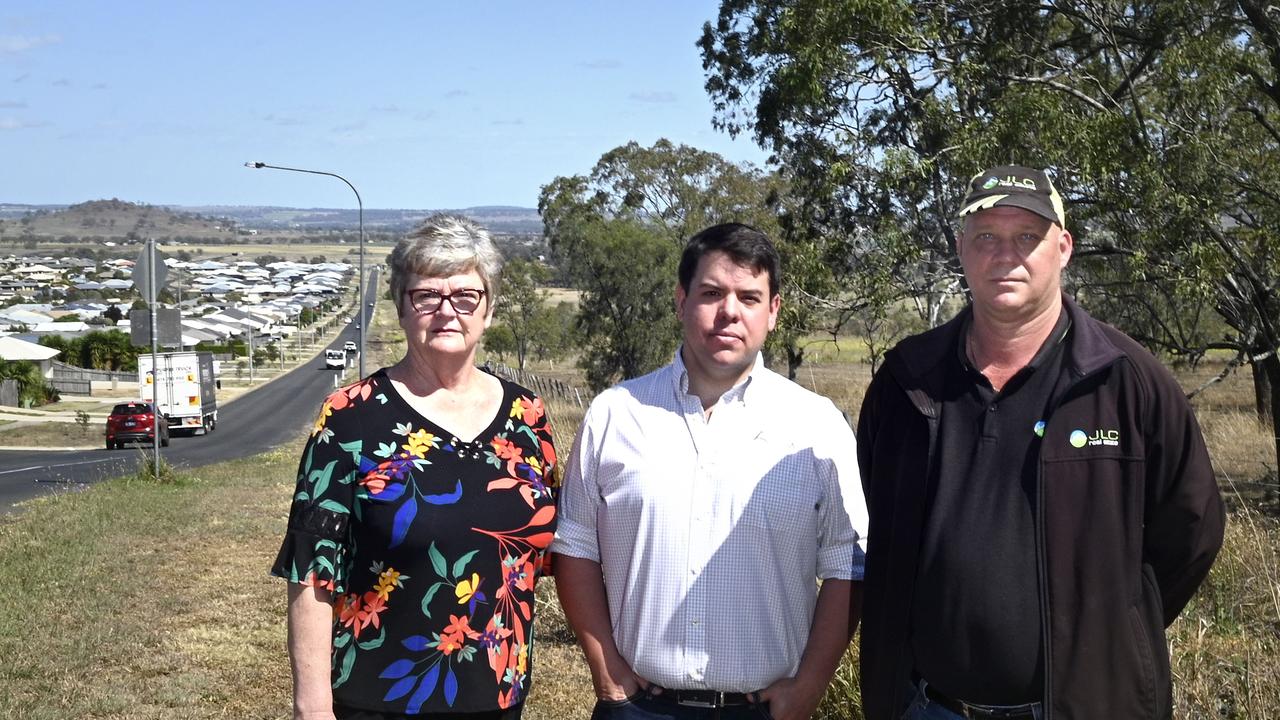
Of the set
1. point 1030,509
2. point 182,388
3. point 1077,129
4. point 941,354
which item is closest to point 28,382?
point 182,388

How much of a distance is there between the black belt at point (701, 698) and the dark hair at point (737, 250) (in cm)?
106

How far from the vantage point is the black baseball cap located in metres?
3.13

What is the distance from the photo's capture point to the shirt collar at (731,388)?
3453mm

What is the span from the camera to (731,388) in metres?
3.47

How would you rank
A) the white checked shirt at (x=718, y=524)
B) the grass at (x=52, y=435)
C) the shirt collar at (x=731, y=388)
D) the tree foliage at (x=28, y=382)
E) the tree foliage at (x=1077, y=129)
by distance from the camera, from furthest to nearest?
the tree foliage at (x=28, y=382) → the grass at (x=52, y=435) → the tree foliage at (x=1077, y=129) → the shirt collar at (x=731, y=388) → the white checked shirt at (x=718, y=524)

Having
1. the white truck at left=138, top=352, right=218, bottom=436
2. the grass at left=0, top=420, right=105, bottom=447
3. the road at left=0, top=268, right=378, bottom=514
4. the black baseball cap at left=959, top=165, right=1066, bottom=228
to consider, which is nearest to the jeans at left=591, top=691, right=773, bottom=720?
the black baseball cap at left=959, top=165, right=1066, bottom=228

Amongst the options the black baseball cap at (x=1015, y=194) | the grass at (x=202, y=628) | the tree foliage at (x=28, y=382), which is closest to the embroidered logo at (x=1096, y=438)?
the black baseball cap at (x=1015, y=194)

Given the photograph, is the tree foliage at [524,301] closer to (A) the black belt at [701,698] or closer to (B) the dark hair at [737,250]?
(B) the dark hair at [737,250]

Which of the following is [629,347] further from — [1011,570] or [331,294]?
[331,294]

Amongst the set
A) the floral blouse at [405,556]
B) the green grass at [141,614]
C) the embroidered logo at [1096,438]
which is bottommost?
the green grass at [141,614]

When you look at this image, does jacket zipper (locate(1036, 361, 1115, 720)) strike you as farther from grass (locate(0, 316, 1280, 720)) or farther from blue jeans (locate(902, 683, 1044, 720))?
grass (locate(0, 316, 1280, 720))

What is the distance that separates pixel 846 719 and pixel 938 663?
2430 millimetres

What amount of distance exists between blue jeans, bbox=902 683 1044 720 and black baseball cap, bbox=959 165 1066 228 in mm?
1195

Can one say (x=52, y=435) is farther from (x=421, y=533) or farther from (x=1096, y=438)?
(x=1096, y=438)
